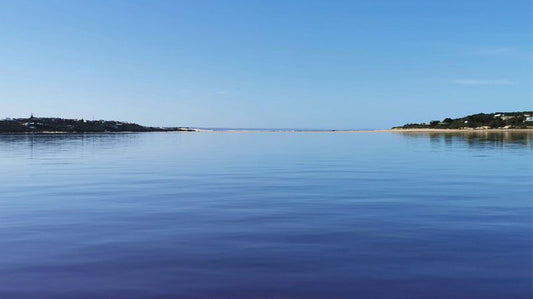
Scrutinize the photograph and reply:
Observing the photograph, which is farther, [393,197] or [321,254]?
[393,197]

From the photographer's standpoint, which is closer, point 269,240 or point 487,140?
point 269,240

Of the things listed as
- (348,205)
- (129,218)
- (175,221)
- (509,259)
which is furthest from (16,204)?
(509,259)

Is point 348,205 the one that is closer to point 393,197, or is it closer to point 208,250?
point 393,197

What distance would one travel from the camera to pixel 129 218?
643 inches

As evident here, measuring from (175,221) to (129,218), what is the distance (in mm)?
1994

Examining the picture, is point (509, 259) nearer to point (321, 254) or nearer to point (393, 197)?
point (321, 254)

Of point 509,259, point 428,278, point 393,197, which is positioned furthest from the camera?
point 393,197

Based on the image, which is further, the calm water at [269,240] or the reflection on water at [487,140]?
the reflection on water at [487,140]

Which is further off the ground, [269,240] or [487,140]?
[487,140]

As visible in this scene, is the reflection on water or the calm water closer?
the calm water

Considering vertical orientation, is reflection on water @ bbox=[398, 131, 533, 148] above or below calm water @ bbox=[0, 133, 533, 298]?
above

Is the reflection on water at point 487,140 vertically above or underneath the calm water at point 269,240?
above

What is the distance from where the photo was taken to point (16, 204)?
19.7 metres

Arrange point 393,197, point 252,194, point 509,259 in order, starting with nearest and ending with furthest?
point 509,259 → point 393,197 → point 252,194
